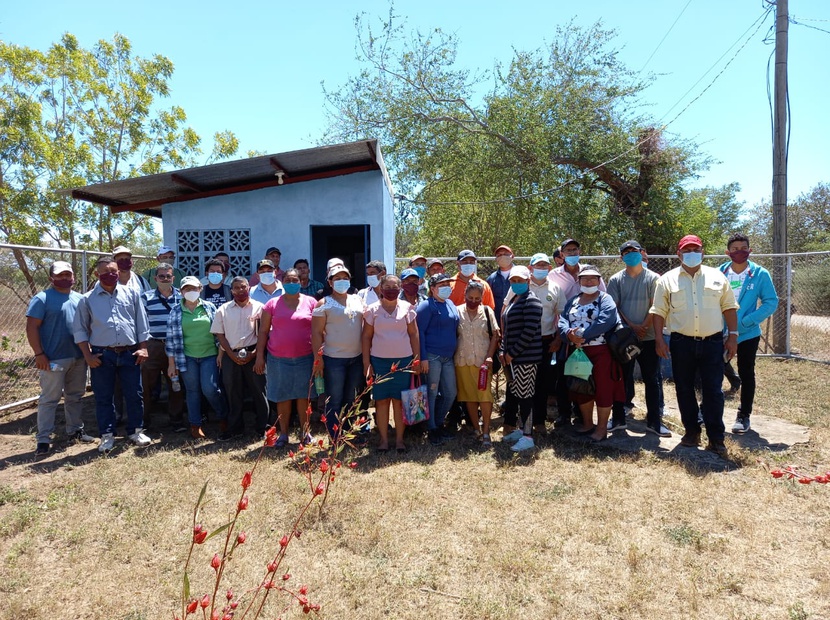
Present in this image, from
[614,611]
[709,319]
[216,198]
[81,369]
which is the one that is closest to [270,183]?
[216,198]

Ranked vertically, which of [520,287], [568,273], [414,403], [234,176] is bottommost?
Result: [414,403]

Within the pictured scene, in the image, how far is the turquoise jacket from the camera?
533 cm

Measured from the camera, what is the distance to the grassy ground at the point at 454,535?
111 inches

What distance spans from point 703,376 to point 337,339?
11.2ft

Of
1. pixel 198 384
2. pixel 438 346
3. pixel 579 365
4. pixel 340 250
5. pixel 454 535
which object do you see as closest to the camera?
pixel 454 535

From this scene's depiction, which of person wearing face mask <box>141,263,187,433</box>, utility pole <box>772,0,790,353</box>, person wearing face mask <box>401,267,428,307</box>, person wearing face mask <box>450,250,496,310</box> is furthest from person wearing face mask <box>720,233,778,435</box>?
person wearing face mask <box>141,263,187,433</box>

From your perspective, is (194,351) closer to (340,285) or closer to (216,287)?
(216,287)

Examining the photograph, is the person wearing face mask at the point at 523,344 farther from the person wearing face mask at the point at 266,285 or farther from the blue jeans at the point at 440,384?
the person wearing face mask at the point at 266,285

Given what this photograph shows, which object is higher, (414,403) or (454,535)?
(414,403)

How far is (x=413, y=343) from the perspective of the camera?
16.6ft

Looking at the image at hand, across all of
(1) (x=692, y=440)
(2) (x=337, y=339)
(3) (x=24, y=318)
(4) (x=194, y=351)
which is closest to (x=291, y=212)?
(4) (x=194, y=351)

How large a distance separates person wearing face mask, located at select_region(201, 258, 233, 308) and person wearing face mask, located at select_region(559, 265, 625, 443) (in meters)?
3.95

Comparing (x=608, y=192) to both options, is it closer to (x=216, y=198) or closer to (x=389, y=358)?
(x=216, y=198)

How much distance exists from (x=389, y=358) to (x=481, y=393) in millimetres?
1011
